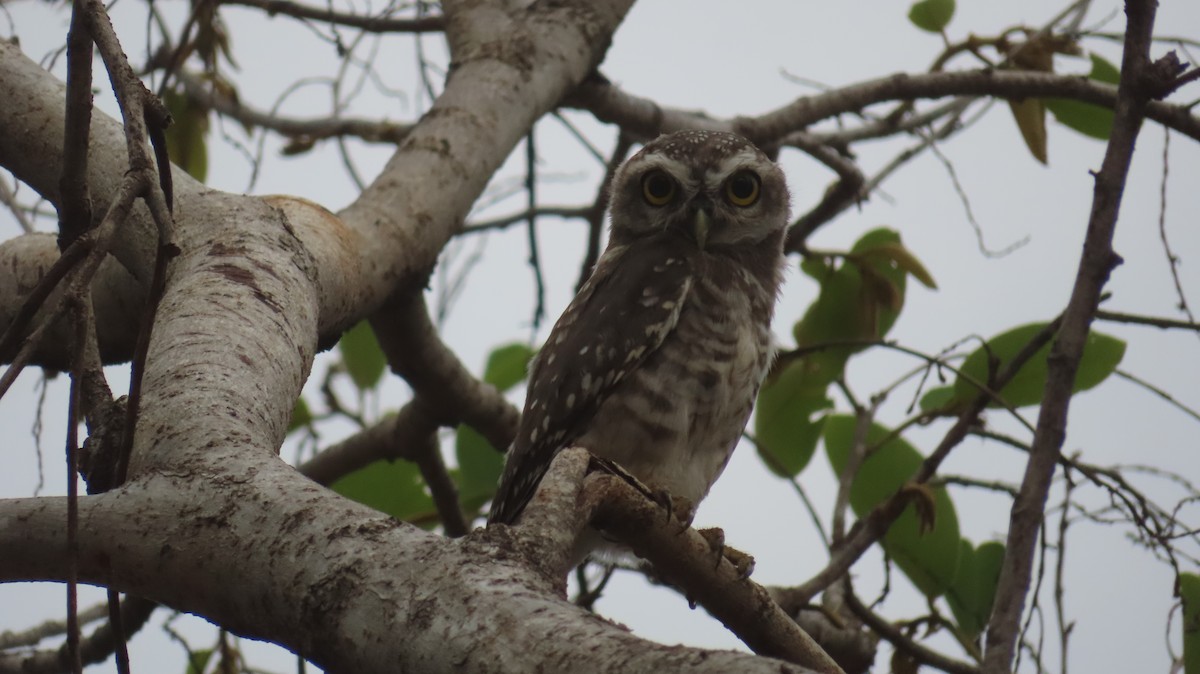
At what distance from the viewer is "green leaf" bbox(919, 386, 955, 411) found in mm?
3770

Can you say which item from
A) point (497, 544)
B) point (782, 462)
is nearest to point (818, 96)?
point (782, 462)

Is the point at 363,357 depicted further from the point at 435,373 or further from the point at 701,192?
the point at 701,192

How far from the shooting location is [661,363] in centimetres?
328

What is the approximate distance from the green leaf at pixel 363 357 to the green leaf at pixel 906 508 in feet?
5.75

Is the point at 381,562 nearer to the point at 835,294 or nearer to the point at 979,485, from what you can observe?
the point at 979,485

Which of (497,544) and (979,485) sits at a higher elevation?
A: (979,485)

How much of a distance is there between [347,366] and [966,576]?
2.44 metres

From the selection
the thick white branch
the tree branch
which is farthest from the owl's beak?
the thick white branch

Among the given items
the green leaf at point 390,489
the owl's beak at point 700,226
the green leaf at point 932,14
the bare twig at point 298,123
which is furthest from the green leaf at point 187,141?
the green leaf at point 932,14

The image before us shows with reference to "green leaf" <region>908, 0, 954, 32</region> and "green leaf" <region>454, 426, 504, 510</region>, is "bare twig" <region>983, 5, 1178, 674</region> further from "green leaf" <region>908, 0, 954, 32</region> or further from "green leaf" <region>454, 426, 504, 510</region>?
"green leaf" <region>454, 426, 504, 510</region>

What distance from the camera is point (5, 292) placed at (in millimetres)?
2965

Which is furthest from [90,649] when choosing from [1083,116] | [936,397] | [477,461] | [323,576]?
[1083,116]

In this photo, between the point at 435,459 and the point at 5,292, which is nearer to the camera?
the point at 5,292

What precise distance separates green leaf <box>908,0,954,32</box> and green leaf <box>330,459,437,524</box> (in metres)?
2.31
